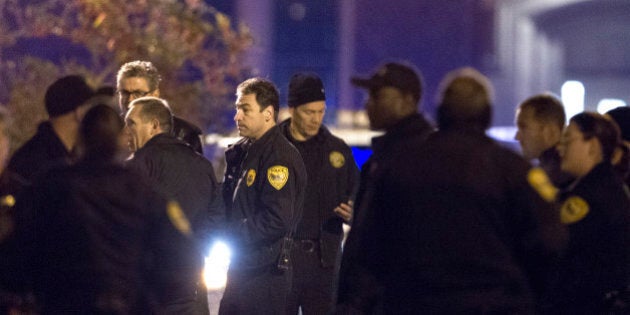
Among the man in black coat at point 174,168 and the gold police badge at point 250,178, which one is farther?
the gold police badge at point 250,178

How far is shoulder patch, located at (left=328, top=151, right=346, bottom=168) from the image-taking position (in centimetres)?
715

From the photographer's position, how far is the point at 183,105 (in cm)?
1284

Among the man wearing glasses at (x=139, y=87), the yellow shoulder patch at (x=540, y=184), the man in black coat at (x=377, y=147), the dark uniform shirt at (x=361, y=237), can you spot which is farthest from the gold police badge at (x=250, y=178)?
the yellow shoulder patch at (x=540, y=184)

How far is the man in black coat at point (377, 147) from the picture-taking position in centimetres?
457

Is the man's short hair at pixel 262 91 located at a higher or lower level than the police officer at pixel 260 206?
higher

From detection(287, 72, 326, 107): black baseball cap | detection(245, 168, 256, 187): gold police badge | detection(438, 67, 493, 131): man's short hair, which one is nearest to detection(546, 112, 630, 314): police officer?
detection(438, 67, 493, 131): man's short hair

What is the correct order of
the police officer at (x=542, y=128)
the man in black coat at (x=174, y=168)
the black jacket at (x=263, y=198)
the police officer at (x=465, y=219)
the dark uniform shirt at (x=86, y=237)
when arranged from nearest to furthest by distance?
1. the dark uniform shirt at (x=86, y=237)
2. the police officer at (x=465, y=219)
3. the man in black coat at (x=174, y=168)
4. the police officer at (x=542, y=128)
5. the black jacket at (x=263, y=198)

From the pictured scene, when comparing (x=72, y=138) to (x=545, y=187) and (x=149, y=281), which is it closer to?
(x=149, y=281)

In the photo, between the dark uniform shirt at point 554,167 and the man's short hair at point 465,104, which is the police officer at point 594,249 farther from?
the man's short hair at point 465,104

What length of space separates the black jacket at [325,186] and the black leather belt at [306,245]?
38mm

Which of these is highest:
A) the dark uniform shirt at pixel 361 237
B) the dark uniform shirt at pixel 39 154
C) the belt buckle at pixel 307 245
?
the dark uniform shirt at pixel 39 154

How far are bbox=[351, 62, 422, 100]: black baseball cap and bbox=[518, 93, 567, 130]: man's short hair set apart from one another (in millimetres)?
972

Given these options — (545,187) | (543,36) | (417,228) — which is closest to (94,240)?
(417,228)

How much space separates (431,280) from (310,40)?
17.2 metres
